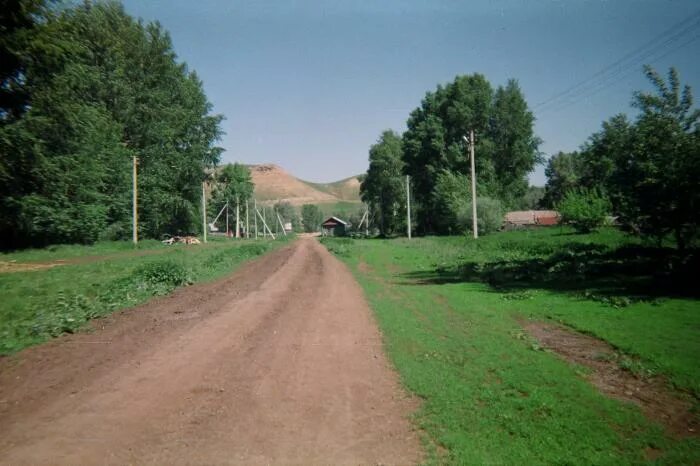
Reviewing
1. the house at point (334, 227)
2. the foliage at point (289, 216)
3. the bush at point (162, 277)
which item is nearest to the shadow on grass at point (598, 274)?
the bush at point (162, 277)

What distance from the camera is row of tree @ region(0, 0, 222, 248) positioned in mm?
26641

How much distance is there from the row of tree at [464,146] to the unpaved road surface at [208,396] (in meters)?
51.3

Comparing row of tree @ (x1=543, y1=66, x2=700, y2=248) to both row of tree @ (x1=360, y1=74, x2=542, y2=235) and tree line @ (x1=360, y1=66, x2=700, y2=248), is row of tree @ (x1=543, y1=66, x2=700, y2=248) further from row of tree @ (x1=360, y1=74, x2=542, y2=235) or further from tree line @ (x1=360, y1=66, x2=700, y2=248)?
row of tree @ (x1=360, y1=74, x2=542, y2=235)

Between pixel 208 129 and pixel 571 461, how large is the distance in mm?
67711

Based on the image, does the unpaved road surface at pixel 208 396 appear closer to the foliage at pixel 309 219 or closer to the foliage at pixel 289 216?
the foliage at pixel 289 216

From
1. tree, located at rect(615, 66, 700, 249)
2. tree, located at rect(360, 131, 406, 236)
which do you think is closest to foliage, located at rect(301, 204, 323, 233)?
tree, located at rect(360, 131, 406, 236)

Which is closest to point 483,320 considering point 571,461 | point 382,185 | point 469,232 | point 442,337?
point 442,337

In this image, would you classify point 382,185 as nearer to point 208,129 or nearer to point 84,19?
point 208,129

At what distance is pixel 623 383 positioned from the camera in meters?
6.72

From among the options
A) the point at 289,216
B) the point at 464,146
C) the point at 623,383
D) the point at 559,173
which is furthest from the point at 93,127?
the point at 289,216

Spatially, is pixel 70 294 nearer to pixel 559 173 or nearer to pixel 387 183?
pixel 387 183

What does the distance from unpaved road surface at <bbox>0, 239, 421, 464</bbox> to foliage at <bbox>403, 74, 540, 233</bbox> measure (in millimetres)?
58105

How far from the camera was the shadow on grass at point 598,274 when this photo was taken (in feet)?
46.5

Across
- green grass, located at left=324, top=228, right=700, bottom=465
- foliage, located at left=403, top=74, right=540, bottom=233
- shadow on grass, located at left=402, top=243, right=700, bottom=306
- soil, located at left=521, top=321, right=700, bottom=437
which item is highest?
foliage, located at left=403, top=74, right=540, bottom=233
